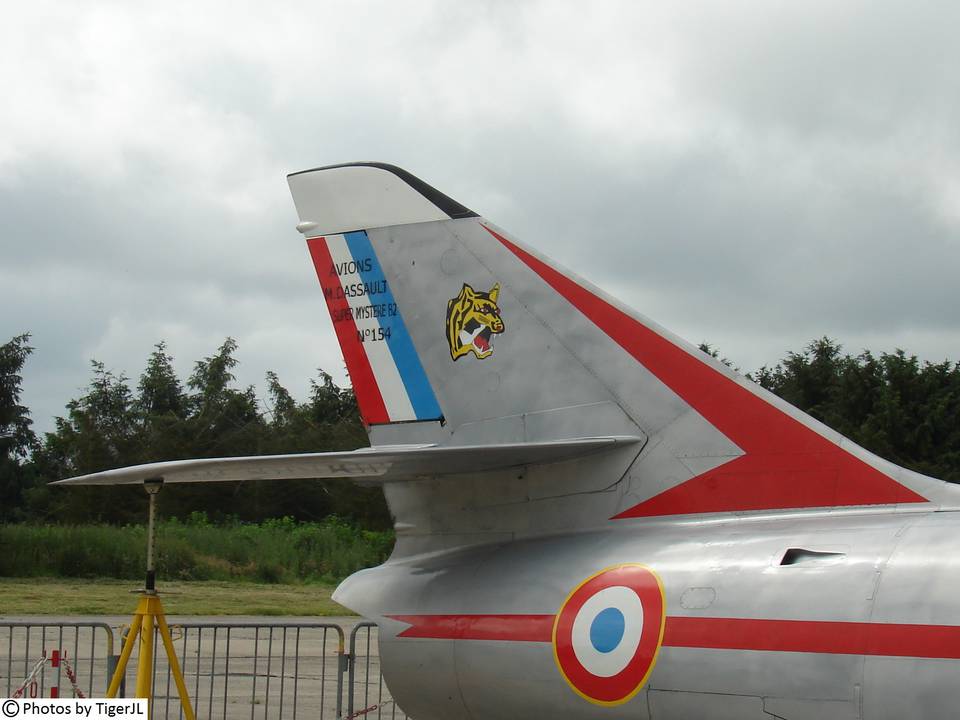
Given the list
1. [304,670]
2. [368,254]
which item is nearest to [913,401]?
[304,670]

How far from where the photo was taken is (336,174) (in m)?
5.94

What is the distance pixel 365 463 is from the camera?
4.63m

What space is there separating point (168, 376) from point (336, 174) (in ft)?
158

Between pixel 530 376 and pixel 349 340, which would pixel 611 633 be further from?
pixel 349 340

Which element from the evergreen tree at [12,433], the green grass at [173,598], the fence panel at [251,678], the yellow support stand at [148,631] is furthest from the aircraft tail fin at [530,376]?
the evergreen tree at [12,433]

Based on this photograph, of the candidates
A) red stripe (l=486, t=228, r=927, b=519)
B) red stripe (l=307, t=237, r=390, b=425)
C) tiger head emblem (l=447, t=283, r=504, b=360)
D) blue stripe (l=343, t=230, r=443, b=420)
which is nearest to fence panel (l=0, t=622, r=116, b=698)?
red stripe (l=307, t=237, r=390, b=425)

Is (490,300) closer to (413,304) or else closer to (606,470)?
(413,304)

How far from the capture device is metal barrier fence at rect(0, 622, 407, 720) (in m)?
8.53

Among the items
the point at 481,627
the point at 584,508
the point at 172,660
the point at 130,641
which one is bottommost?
the point at 172,660

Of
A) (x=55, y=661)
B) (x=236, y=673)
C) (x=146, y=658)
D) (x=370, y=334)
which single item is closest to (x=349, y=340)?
(x=370, y=334)

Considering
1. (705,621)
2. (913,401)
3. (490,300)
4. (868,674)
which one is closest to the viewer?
(868,674)

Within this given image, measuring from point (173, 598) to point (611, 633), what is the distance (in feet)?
57.5

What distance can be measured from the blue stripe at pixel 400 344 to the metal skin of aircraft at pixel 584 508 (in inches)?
0.4

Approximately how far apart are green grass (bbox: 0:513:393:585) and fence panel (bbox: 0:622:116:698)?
→ 7.70 metres
